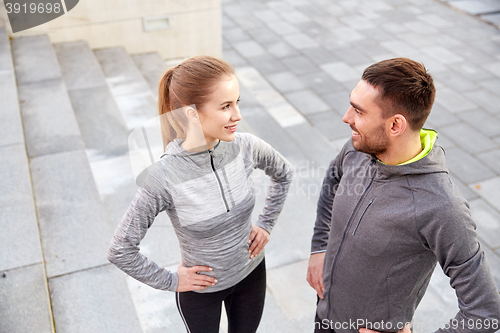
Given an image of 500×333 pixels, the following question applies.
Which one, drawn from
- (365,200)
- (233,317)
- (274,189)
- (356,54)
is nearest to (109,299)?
(233,317)

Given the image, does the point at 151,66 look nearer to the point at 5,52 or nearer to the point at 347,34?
the point at 5,52

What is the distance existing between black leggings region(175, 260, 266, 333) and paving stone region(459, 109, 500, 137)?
4.11m

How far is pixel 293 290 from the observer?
3092 mm

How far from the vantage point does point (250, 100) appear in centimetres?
571

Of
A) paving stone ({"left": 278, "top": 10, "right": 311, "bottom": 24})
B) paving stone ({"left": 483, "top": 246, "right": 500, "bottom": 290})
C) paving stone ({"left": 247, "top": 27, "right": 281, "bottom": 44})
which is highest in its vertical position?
paving stone ({"left": 483, "top": 246, "right": 500, "bottom": 290})

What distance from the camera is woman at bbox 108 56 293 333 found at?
1.72 meters

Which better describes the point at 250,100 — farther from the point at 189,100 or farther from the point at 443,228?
the point at 443,228

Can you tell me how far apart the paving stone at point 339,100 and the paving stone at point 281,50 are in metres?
1.37

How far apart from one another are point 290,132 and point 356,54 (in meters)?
2.55

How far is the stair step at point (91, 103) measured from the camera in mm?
4120

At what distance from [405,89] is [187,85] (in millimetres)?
816

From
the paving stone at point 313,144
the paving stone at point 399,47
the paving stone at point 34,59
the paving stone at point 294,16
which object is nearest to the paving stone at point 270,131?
the paving stone at point 313,144

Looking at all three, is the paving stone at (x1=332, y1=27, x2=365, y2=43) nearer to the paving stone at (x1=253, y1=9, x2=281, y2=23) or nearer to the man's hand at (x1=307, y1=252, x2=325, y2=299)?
the paving stone at (x1=253, y1=9, x2=281, y2=23)

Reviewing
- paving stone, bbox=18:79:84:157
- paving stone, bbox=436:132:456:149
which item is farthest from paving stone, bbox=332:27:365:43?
paving stone, bbox=18:79:84:157
